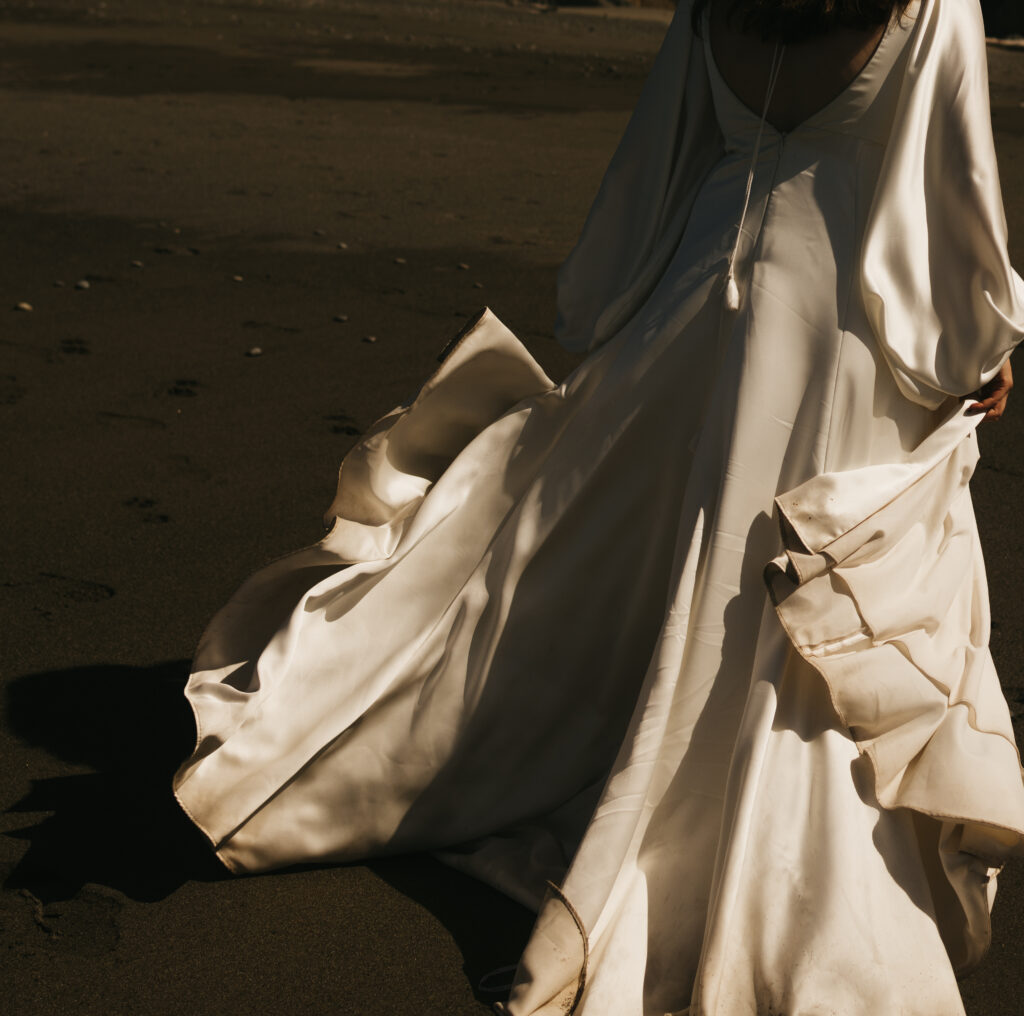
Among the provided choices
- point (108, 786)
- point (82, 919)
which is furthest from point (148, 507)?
point (82, 919)

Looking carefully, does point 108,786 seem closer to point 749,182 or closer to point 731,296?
point 731,296

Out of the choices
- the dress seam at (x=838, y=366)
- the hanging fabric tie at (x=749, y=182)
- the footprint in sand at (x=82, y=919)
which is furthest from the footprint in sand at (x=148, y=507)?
the dress seam at (x=838, y=366)

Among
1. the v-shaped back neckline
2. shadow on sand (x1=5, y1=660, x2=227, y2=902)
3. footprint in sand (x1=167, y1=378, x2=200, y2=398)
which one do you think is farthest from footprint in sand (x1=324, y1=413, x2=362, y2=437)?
the v-shaped back neckline

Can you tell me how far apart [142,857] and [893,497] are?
1.63 m

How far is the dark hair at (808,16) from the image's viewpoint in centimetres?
245

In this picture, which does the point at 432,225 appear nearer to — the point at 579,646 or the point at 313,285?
the point at 313,285

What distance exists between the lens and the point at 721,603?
258 centimetres

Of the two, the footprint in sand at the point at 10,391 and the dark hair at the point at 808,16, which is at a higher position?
the dark hair at the point at 808,16

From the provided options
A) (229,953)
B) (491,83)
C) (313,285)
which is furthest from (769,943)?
(491,83)

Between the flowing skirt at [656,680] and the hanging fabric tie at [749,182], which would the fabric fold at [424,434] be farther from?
the hanging fabric tie at [749,182]

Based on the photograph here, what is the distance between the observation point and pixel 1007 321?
98.5 inches

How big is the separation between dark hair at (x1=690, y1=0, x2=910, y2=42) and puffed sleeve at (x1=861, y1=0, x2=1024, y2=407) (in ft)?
0.25

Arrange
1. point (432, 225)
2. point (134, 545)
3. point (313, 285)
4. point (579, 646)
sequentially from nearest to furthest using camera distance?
point (579, 646)
point (134, 545)
point (313, 285)
point (432, 225)

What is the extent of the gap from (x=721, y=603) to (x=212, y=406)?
11.0 ft
